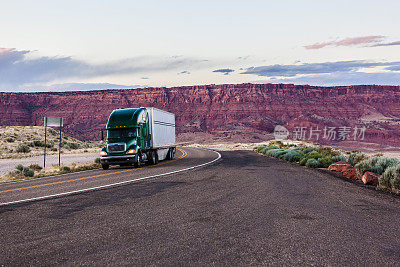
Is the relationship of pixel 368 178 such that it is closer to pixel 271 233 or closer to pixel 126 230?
pixel 271 233

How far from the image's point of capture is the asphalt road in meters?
4.55

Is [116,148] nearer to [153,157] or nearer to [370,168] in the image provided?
[153,157]

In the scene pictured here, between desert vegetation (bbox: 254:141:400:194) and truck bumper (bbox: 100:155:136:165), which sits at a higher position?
desert vegetation (bbox: 254:141:400:194)

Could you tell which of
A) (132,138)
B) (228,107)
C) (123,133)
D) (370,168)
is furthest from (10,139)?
(228,107)

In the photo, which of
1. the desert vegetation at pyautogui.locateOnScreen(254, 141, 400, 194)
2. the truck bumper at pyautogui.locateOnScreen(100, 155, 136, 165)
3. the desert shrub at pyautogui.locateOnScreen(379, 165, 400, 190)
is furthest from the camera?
the truck bumper at pyautogui.locateOnScreen(100, 155, 136, 165)

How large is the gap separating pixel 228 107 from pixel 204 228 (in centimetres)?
10701

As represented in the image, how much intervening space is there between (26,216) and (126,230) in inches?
109

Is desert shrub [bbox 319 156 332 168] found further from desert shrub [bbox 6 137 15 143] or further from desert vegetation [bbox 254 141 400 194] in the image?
desert shrub [bbox 6 137 15 143]

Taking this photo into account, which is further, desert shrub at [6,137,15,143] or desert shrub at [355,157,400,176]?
desert shrub at [6,137,15,143]

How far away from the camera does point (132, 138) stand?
64.5 ft

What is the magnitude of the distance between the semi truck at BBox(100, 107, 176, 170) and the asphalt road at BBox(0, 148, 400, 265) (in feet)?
30.4

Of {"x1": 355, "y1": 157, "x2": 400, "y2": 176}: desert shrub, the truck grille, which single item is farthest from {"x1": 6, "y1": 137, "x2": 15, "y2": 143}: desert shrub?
{"x1": 355, "y1": 157, "x2": 400, "y2": 176}: desert shrub

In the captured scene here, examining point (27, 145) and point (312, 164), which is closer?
point (312, 164)

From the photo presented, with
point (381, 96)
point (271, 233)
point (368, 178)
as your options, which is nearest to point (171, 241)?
point (271, 233)
